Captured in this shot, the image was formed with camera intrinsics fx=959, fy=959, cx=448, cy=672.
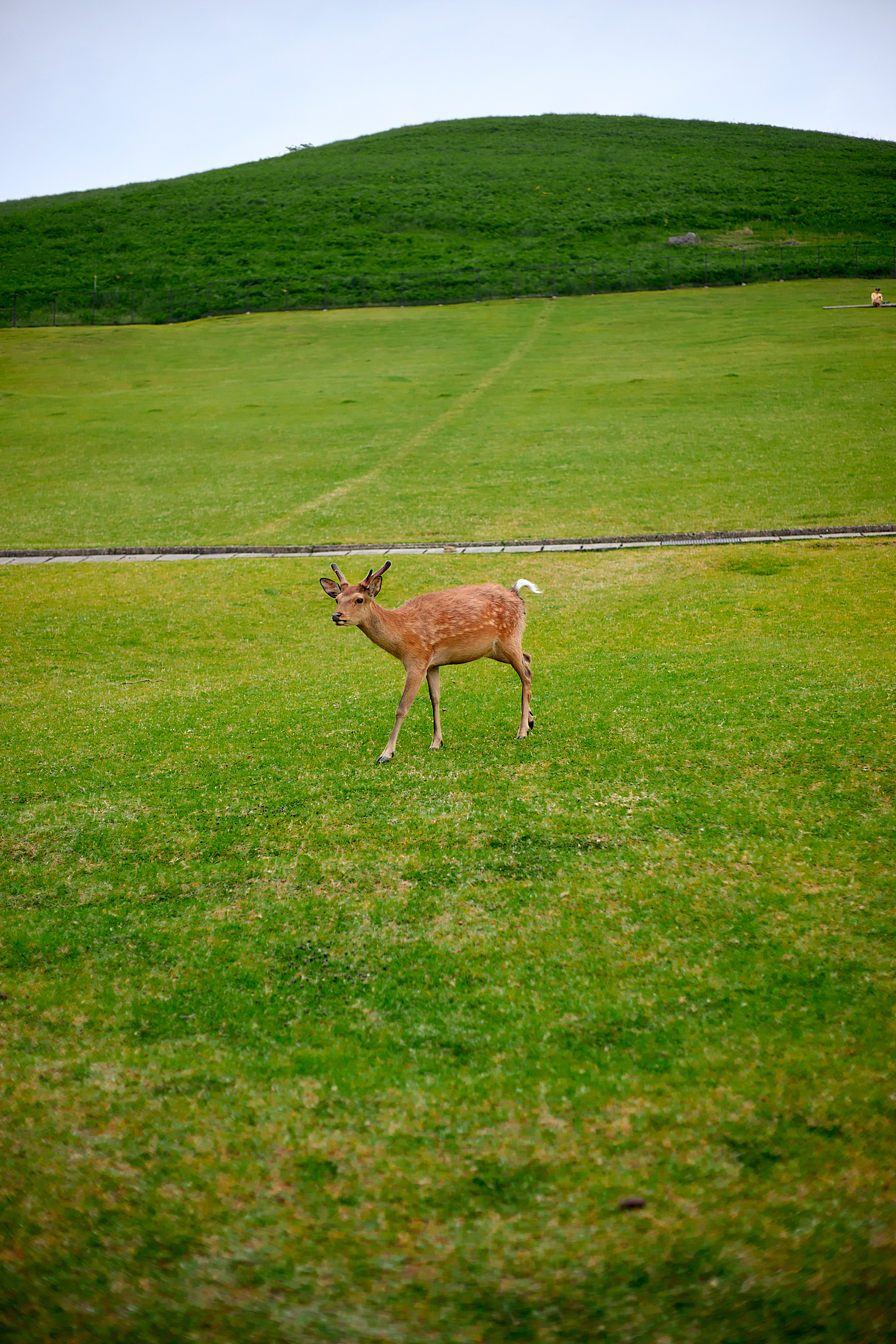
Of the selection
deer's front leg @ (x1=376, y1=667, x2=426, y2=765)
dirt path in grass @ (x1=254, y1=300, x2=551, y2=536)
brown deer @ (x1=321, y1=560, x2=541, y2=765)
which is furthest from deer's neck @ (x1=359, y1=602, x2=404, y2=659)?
dirt path in grass @ (x1=254, y1=300, x2=551, y2=536)

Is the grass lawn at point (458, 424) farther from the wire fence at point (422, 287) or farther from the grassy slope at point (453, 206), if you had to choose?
the grassy slope at point (453, 206)

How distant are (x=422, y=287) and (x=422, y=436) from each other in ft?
122

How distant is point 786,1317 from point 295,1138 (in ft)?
7.83

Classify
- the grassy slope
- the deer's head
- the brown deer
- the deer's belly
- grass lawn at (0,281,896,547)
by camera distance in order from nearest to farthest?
1. the deer's head
2. the brown deer
3. the deer's belly
4. grass lawn at (0,281,896,547)
5. the grassy slope

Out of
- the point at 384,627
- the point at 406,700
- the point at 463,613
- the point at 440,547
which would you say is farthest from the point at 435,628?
the point at 440,547

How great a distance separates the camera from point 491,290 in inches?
2596

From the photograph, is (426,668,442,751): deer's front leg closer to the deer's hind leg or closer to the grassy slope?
the deer's hind leg

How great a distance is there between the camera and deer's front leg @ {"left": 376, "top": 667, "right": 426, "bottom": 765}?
31.7ft

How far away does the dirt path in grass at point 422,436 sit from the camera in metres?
25.3

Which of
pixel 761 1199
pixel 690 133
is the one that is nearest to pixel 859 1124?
pixel 761 1199

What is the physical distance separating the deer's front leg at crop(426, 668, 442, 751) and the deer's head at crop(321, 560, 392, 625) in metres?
1.09

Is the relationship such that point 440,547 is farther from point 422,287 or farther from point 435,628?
point 422,287

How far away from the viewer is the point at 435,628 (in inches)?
383

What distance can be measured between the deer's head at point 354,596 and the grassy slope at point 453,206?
6769 centimetres
